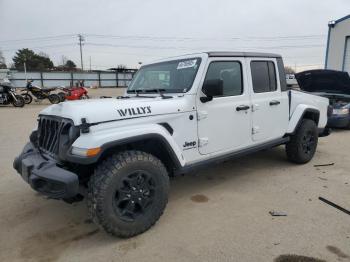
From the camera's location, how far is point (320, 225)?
131 inches

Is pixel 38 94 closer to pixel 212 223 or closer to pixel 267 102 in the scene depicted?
pixel 267 102

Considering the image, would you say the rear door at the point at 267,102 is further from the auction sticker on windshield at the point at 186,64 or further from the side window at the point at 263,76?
the auction sticker on windshield at the point at 186,64

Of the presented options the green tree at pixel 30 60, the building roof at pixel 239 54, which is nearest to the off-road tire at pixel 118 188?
the building roof at pixel 239 54

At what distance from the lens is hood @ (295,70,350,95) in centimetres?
830

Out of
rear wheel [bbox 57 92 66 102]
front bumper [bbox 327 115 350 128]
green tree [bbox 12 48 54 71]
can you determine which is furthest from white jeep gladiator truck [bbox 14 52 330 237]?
green tree [bbox 12 48 54 71]

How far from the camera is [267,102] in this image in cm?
461

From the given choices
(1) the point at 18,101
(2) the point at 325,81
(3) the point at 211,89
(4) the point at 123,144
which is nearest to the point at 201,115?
(3) the point at 211,89

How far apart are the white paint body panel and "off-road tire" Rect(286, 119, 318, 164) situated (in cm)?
28

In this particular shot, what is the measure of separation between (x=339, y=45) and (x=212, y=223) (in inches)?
675

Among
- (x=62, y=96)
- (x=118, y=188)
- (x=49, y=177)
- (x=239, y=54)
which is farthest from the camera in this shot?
(x=62, y=96)

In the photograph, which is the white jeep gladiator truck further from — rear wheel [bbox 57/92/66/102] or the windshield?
rear wheel [bbox 57/92/66/102]

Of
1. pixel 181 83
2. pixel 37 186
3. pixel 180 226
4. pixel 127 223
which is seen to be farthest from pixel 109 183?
pixel 181 83

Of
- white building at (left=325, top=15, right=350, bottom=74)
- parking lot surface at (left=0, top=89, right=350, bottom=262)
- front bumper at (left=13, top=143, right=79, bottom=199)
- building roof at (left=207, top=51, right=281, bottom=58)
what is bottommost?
parking lot surface at (left=0, top=89, right=350, bottom=262)

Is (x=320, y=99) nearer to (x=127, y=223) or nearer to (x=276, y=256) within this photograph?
(x=276, y=256)
